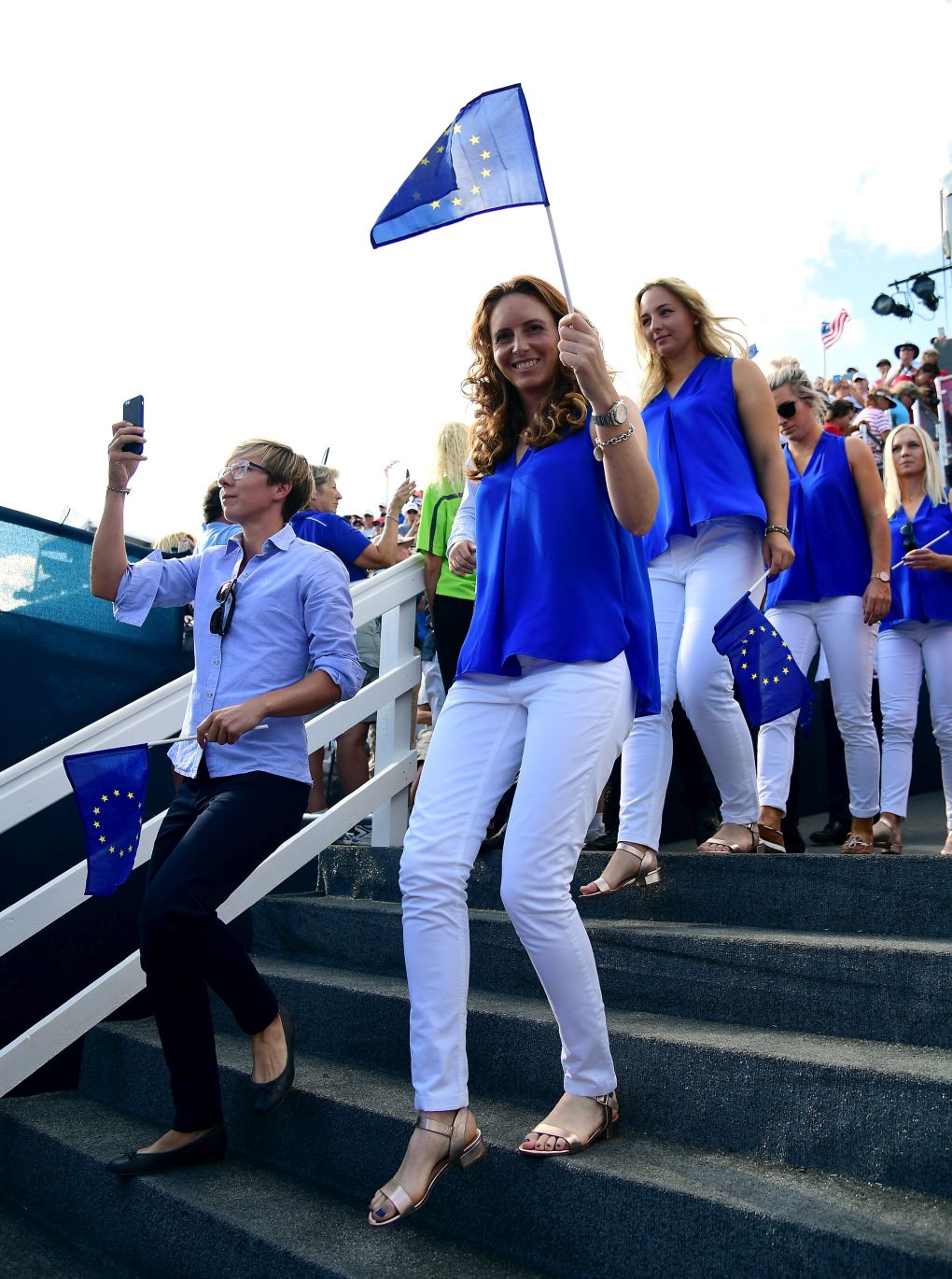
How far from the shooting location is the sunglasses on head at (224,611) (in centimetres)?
331

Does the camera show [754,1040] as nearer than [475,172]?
Yes

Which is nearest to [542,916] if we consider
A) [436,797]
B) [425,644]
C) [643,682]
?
[436,797]

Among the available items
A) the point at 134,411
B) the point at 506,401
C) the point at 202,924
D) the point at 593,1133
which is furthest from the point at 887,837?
the point at 134,411

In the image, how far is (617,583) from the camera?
2.79 metres

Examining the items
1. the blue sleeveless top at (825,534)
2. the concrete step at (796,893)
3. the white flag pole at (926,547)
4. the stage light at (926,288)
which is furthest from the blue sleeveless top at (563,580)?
the stage light at (926,288)

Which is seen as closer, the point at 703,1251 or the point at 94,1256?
the point at 703,1251

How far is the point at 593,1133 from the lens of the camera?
253 cm

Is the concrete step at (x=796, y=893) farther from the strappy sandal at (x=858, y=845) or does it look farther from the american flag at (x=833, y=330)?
the american flag at (x=833, y=330)

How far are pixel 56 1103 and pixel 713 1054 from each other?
232 cm

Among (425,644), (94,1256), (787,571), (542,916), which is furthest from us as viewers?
(425,644)

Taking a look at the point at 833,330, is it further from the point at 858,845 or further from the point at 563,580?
the point at 563,580

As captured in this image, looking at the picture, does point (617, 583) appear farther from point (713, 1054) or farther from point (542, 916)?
point (713, 1054)

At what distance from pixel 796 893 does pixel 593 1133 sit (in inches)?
39.0

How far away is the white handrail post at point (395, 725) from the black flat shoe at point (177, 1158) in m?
1.77
